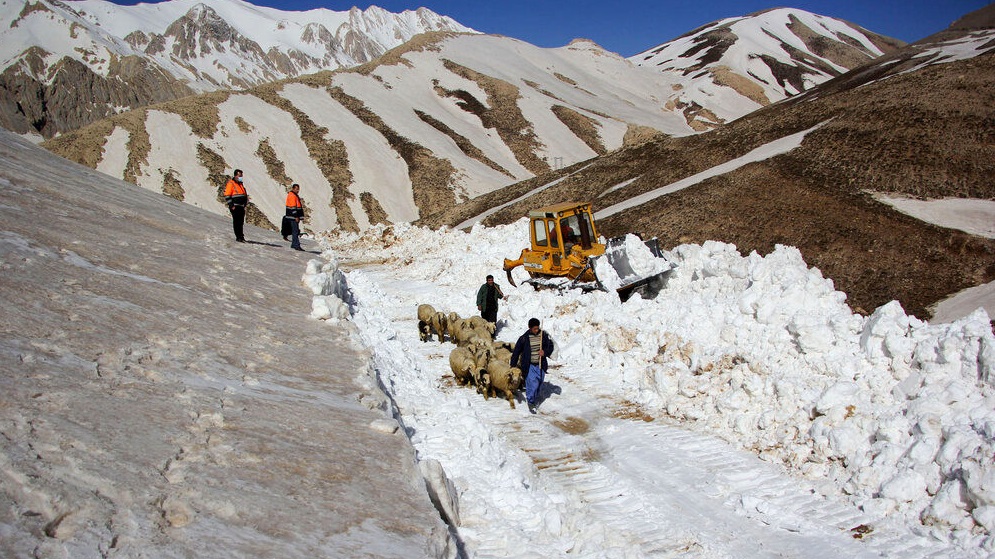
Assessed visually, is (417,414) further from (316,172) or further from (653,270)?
(316,172)

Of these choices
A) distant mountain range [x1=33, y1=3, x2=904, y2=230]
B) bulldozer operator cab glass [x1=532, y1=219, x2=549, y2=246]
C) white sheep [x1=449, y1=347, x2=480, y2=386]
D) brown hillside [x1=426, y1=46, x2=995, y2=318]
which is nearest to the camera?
white sheep [x1=449, y1=347, x2=480, y2=386]

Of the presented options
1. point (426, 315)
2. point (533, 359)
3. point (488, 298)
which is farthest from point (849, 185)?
point (533, 359)

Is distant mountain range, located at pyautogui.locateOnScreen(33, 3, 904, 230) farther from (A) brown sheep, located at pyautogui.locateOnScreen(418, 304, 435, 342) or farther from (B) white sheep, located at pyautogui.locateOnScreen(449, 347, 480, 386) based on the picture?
(B) white sheep, located at pyautogui.locateOnScreen(449, 347, 480, 386)

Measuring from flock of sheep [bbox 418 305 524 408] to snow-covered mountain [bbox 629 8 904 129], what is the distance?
83973 mm

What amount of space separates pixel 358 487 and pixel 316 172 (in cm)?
4708

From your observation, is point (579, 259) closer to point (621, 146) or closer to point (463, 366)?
point (463, 366)

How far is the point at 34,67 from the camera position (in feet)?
452

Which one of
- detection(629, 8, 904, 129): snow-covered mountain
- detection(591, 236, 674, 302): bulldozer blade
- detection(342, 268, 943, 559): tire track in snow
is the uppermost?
detection(629, 8, 904, 129): snow-covered mountain

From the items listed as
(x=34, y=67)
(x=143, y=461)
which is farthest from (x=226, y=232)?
(x=34, y=67)

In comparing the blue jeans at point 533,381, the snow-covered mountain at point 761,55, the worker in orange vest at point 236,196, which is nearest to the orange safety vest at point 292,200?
the worker in orange vest at point 236,196

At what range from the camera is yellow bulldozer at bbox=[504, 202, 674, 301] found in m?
13.3

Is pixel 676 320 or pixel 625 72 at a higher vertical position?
pixel 625 72

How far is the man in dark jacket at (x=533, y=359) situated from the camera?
8.73 m

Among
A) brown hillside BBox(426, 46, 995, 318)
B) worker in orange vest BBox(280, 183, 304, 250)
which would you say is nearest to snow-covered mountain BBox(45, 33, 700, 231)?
worker in orange vest BBox(280, 183, 304, 250)
